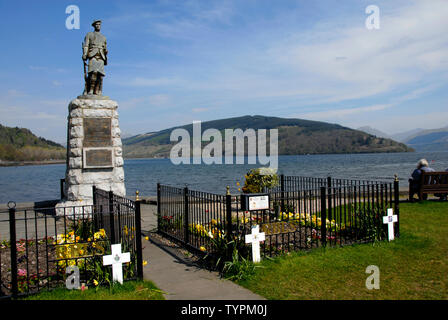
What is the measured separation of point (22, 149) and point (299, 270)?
19643 cm

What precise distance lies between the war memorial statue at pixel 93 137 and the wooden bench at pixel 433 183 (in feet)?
36.1

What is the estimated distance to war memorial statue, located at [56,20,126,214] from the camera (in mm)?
12508

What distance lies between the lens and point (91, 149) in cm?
1266

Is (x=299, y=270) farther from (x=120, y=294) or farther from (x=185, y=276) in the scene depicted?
(x=120, y=294)

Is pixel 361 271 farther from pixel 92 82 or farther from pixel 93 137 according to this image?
pixel 92 82

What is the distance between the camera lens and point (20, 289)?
5867 millimetres

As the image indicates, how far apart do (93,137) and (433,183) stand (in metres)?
12.5

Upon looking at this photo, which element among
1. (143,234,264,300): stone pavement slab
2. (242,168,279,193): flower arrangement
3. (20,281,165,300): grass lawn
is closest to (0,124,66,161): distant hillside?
(242,168,279,193): flower arrangement

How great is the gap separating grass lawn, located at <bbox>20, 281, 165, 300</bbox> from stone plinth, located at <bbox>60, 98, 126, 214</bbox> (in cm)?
702

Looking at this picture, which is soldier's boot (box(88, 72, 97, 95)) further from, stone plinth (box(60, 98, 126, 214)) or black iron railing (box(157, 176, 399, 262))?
black iron railing (box(157, 176, 399, 262))

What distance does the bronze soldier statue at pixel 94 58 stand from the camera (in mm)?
12875

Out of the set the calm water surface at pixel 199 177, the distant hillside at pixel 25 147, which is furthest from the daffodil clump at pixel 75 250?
the distant hillside at pixel 25 147

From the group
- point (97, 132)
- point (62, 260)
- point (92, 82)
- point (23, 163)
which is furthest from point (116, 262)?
point (23, 163)

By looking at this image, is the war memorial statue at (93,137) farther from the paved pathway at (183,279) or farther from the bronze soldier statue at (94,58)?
the paved pathway at (183,279)
